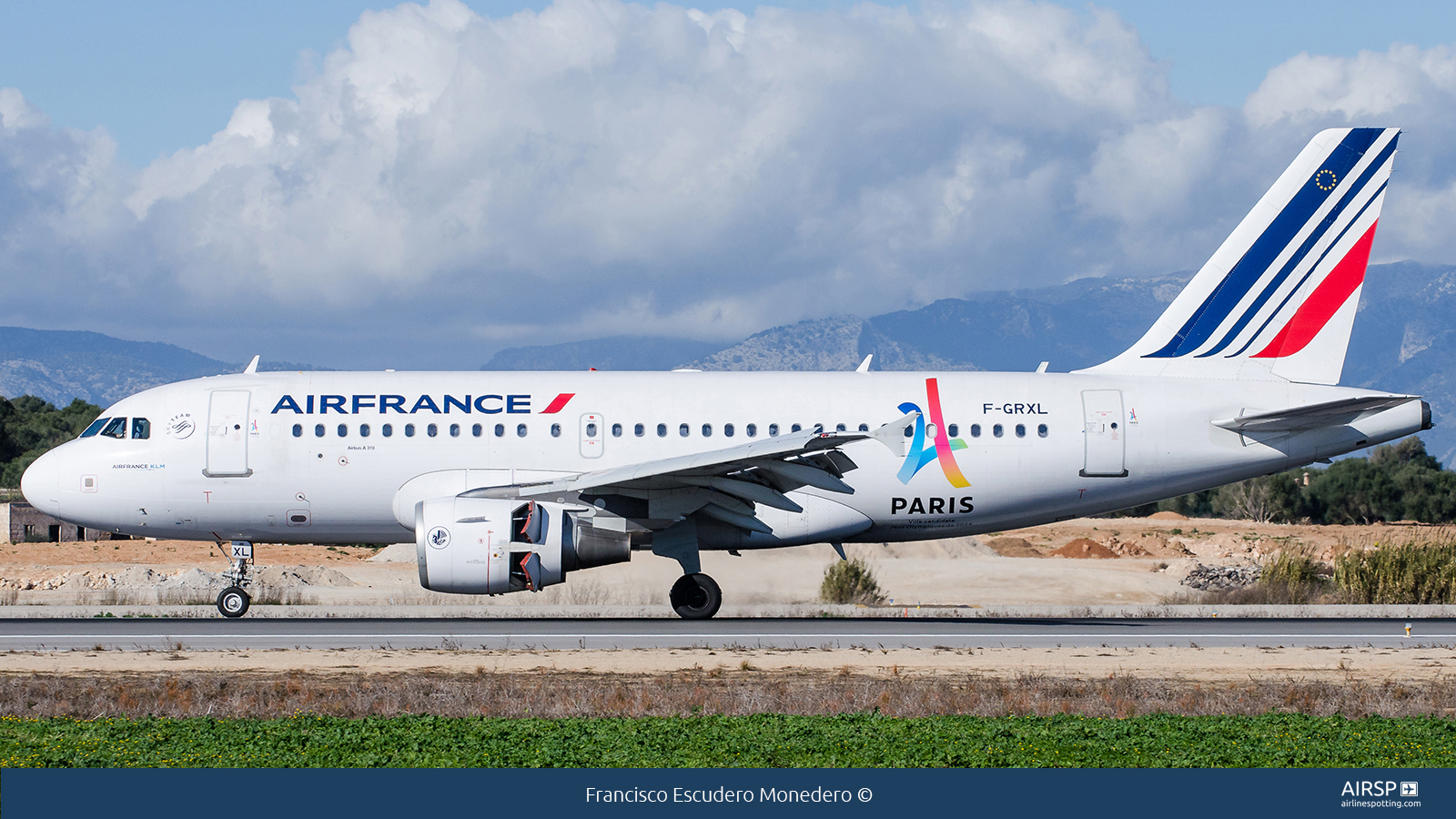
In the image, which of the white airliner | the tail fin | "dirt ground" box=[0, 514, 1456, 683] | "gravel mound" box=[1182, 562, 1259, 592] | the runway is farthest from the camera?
"gravel mound" box=[1182, 562, 1259, 592]

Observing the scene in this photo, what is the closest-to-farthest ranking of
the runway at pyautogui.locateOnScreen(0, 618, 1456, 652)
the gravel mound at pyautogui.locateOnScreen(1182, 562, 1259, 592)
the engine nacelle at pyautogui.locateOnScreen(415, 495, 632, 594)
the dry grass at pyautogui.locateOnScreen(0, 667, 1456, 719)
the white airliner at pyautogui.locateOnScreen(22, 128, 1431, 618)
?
the dry grass at pyautogui.locateOnScreen(0, 667, 1456, 719), the runway at pyautogui.locateOnScreen(0, 618, 1456, 652), the engine nacelle at pyautogui.locateOnScreen(415, 495, 632, 594), the white airliner at pyautogui.locateOnScreen(22, 128, 1431, 618), the gravel mound at pyautogui.locateOnScreen(1182, 562, 1259, 592)

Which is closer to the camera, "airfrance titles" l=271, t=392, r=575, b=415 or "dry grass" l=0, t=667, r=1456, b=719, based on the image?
"dry grass" l=0, t=667, r=1456, b=719

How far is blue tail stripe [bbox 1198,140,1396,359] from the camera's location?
25156 millimetres

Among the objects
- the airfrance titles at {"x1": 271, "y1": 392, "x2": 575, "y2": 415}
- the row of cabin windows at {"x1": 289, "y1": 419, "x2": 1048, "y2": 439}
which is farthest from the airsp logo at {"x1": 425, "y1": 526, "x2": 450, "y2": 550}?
the airfrance titles at {"x1": 271, "y1": 392, "x2": 575, "y2": 415}

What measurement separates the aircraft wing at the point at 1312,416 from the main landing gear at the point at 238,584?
16.6m

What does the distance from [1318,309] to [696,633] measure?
12807 millimetres

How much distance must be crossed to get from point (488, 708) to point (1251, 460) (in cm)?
1550

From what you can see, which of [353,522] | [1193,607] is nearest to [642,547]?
[353,522]

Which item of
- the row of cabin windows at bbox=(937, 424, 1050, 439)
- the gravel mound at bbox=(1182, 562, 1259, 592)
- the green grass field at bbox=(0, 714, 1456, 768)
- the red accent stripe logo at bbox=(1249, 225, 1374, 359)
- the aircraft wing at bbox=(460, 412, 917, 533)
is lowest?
the green grass field at bbox=(0, 714, 1456, 768)

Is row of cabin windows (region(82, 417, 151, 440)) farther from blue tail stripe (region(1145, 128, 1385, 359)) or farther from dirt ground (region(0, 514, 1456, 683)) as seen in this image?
blue tail stripe (region(1145, 128, 1385, 359))

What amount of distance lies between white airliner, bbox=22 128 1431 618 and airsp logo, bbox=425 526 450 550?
4.93 ft

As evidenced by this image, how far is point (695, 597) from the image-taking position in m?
23.4

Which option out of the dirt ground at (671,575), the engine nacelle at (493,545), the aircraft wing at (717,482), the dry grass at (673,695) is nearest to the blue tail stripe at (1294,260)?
the aircraft wing at (717,482)

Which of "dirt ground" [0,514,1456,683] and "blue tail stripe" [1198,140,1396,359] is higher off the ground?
"blue tail stripe" [1198,140,1396,359]
